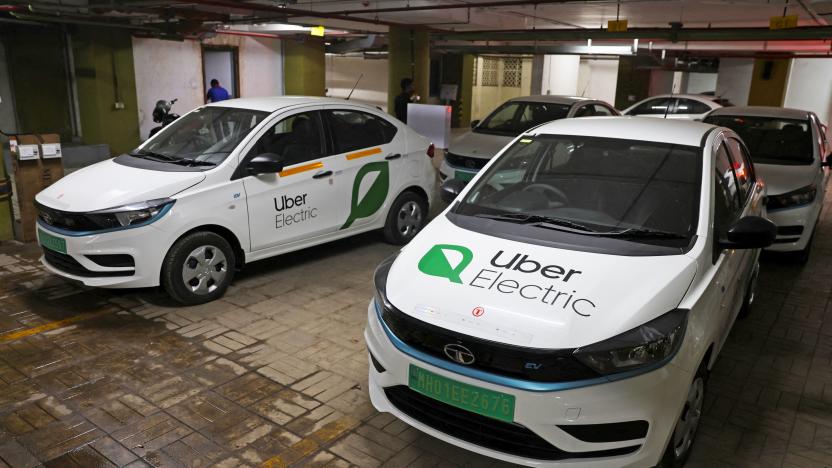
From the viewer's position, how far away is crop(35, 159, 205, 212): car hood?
4.82m

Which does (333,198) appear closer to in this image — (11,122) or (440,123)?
(440,123)

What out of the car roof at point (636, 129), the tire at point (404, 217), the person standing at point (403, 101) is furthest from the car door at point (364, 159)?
the person standing at point (403, 101)

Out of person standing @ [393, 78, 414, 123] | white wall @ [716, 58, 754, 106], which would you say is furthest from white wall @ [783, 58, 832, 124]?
person standing @ [393, 78, 414, 123]

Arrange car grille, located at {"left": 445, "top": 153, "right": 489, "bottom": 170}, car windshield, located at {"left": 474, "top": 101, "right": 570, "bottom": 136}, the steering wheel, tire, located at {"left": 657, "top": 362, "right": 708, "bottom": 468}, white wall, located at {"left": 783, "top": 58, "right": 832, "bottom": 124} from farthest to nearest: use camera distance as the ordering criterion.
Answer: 1. white wall, located at {"left": 783, "top": 58, "right": 832, "bottom": 124}
2. car windshield, located at {"left": 474, "top": 101, "right": 570, "bottom": 136}
3. car grille, located at {"left": 445, "top": 153, "right": 489, "bottom": 170}
4. the steering wheel
5. tire, located at {"left": 657, "top": 362, "right": 708, "bottom": 468}

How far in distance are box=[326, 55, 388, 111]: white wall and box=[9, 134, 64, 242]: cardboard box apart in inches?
669

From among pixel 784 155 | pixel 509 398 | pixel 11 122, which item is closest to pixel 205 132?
pixel 509 398

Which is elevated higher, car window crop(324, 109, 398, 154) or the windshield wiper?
car window crop(324, 109, 398, 154)

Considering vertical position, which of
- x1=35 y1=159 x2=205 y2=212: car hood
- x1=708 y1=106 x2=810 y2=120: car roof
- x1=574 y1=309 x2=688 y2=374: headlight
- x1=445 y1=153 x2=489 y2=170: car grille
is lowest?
x1=445 y1=153 x2=489 y2=170: car grille

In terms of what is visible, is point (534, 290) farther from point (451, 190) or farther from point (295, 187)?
point (295, 187)

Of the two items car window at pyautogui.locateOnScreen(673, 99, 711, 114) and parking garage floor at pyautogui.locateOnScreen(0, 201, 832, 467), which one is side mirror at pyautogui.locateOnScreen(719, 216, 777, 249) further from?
car window at pyautogui.locateOnScreen(673, 99, 711, 114)

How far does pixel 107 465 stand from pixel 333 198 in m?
3.33

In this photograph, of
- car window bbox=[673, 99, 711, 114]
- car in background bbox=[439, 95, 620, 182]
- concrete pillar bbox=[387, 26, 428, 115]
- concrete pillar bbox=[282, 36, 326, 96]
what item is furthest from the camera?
concrete pillar bbox=[282, 36, 326, 96]

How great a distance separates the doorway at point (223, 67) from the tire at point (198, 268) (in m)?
12.0

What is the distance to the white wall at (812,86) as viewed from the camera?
19.0 metres
